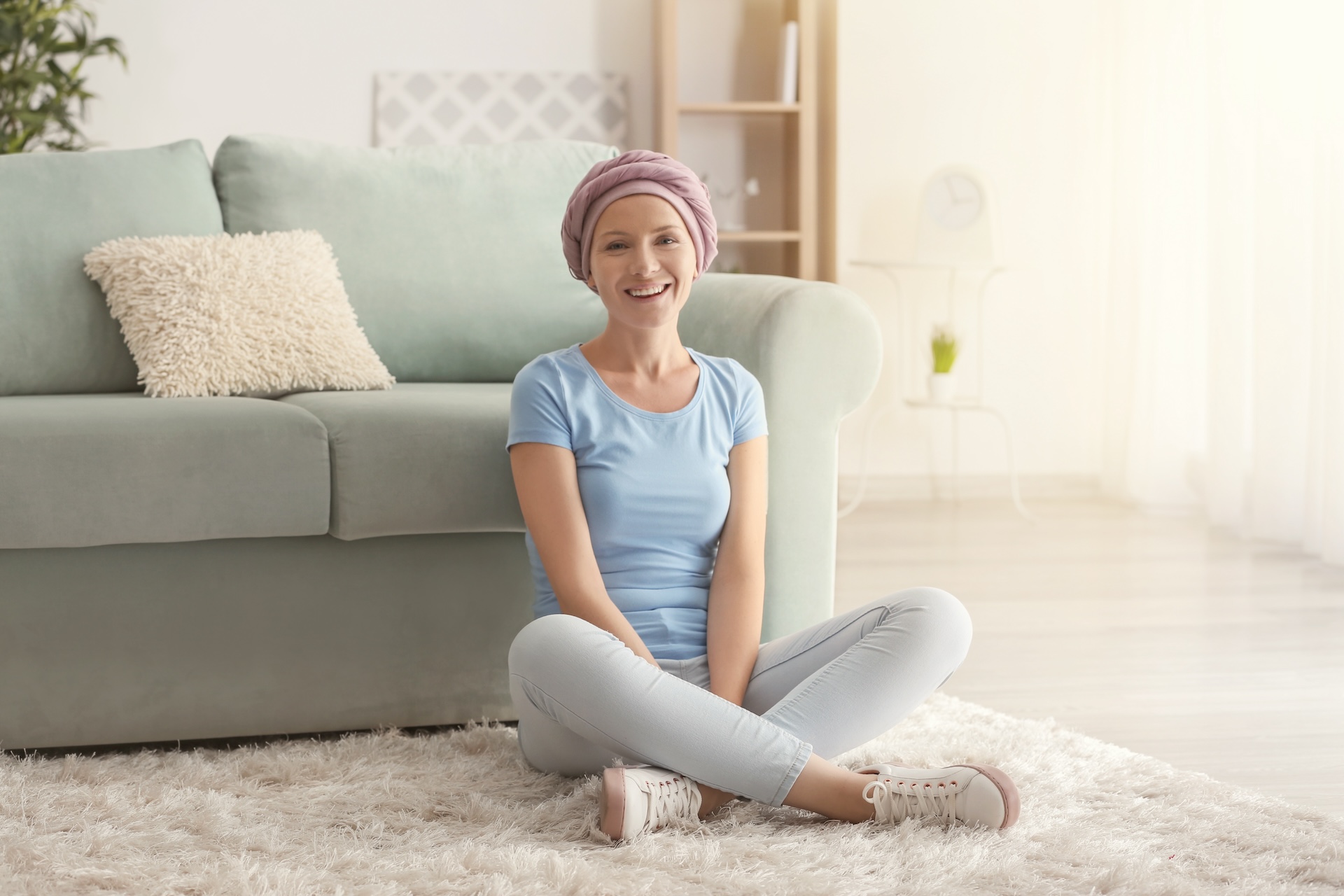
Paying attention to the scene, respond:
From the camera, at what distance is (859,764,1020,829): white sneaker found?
1292 mm

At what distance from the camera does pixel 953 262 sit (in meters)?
4.08

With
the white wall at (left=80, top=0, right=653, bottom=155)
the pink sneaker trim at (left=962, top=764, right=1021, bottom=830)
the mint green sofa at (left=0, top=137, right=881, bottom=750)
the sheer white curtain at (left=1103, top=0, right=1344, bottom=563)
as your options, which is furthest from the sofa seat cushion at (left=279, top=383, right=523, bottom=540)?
the white wall at (left=80, top=0, right=653, bottom=155)

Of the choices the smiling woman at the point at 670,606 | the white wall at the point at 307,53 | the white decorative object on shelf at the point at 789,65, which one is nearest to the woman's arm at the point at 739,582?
the smiling woman at the point at 670,606

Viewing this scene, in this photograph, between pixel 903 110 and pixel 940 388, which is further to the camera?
pixel 903 110

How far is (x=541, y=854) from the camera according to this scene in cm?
123

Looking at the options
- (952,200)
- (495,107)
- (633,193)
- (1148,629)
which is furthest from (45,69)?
(1148,629)

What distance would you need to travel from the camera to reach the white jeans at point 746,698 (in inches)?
50.9

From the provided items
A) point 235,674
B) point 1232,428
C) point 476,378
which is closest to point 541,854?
point 235,674

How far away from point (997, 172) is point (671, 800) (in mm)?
3459

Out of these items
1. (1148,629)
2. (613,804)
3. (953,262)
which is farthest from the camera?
(953,262)

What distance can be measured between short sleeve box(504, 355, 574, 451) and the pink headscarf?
0.15 metres

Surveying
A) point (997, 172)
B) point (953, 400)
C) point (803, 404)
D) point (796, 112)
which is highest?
point (796, 112)

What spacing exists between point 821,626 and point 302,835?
2.04 feet

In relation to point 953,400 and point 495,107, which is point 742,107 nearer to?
point 495,107
